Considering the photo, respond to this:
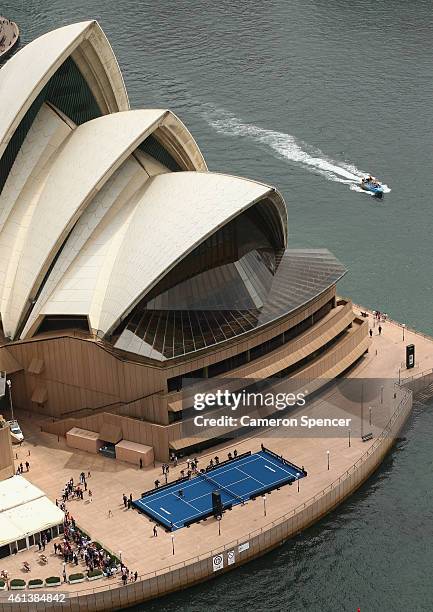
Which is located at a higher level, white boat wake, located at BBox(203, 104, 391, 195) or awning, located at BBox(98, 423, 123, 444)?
white boat wake, located at BBox(203, 104, 391, 195)

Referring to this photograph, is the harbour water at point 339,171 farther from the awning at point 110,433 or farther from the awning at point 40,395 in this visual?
Answer: the awning at point 40,395

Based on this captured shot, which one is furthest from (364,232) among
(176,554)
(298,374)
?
(176,554)

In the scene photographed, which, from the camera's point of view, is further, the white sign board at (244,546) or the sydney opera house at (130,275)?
the sydney opera house at (130,275)

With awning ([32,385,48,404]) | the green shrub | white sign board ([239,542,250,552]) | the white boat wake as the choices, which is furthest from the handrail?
the white boat wake

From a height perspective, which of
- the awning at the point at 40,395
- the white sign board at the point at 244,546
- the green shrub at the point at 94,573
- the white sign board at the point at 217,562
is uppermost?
the awning at the point at 40,395

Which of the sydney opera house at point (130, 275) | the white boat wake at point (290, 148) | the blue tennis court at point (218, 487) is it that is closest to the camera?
the blue tennis court at point (218, 487)

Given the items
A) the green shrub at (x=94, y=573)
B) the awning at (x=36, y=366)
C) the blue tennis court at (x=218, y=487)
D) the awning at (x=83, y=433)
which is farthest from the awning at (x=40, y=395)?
the green shrub at (x=94, y=573)

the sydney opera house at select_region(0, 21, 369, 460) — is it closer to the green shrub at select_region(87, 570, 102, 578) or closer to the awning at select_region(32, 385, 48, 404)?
the awning at select_region(32, 385, 48, 404)
